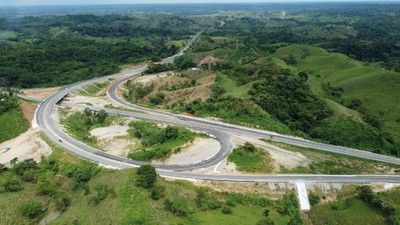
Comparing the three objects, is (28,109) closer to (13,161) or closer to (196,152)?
(13,161)

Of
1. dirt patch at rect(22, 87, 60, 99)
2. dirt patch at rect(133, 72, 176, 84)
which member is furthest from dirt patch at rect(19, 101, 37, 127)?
dirt patch at rect(133, 72, 176, 84)

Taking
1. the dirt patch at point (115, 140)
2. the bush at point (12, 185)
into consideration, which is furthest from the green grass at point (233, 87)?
the bush at point (12, 185)

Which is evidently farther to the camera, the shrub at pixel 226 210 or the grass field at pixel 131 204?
the shrub at pixel 226 210

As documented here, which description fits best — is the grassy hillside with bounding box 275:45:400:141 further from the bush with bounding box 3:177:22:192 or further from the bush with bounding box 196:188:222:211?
the bush with bounding box 3:177:22:192

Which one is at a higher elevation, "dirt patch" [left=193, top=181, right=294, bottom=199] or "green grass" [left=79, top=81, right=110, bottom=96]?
"dirt patch" [left=193, top=181, right=294, bottom=199]

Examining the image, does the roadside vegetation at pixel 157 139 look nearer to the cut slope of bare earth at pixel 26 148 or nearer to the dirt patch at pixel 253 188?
the dirt patch at pixel 253 188

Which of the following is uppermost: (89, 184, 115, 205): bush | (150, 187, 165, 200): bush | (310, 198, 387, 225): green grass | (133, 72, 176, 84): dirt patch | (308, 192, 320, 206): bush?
(150, 187, 165, 200): bush

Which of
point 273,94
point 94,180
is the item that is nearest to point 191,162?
point 94,180
